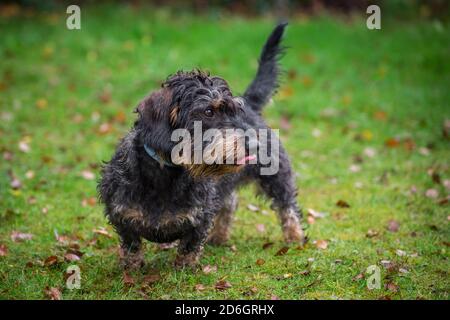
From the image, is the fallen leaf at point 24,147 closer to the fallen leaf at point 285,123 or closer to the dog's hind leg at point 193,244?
the fallen leaf at point 285,123

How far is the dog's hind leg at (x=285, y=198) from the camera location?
5953 millimetres

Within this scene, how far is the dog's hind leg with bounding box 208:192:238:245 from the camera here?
238 inches

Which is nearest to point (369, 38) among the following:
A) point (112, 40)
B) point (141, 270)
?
point (112, 40)

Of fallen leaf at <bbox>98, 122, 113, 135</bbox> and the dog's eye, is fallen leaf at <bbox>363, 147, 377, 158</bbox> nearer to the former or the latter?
fallen leaf at <bbox>98, 122, 113, 135</bbox>

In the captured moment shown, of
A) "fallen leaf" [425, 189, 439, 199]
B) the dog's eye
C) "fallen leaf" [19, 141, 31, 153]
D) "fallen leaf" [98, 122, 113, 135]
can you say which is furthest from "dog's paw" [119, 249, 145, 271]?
"fallen leaf" [98, 122, 113, 135]

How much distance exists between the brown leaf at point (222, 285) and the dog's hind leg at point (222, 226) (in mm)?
1137

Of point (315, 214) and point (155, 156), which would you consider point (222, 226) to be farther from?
point (155, 156)

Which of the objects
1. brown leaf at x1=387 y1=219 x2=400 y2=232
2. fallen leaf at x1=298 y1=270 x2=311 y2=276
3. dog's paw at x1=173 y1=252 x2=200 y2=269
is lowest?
fallen leaf at x1=298 y1=270 x2=311 y2=276

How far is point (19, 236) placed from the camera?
5.83 m

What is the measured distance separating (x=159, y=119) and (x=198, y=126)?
327 millimetres

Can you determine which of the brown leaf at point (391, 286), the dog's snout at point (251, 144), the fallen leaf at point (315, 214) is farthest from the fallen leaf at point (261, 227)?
the dog's snout at point (251, 144)

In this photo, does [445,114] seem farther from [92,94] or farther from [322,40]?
[92,94]

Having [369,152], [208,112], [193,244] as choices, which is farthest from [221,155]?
[369,152]

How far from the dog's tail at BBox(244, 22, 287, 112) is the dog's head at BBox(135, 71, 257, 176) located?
5.42ft
